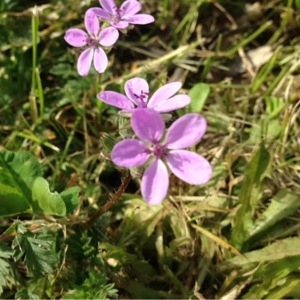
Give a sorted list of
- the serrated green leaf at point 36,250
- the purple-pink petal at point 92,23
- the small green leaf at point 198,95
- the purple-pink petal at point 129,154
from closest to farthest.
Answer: the purple-pink petal at point 129,154, the serrated green leaf at point 36,250, the purple-pink petal at point 92,23, the small green leaf at point 198,95

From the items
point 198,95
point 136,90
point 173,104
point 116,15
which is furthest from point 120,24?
point 198,95

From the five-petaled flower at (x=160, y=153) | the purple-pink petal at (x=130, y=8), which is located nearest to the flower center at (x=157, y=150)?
the five-petaled flower at (x=160, y=153)

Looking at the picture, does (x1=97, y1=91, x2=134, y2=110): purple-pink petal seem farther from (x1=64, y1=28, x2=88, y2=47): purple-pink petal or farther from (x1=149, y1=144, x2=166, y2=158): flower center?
(x1=64, y1=28, x2=88, y2=47): purple-pink petal

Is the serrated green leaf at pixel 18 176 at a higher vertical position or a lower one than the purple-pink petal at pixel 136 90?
lower

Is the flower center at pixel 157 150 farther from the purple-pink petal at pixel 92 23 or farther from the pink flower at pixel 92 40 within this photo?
the purple-pink petal at pixel 92 23

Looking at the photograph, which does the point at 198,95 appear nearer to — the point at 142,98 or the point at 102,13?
the point at 102,13

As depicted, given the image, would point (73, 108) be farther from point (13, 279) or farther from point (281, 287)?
point (281, 287)
